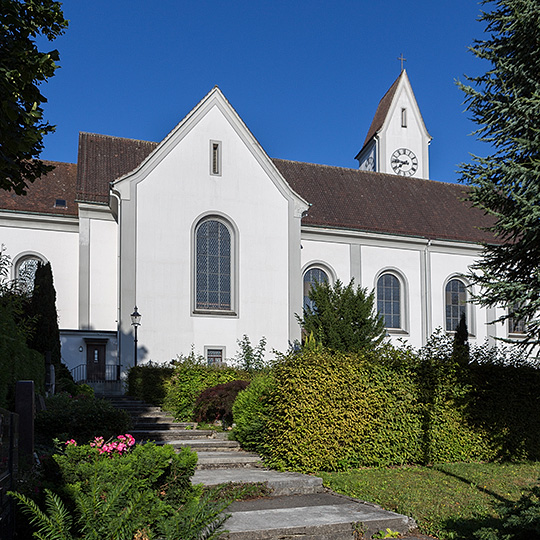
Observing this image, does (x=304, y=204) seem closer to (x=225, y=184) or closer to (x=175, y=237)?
(x=225, y=184)

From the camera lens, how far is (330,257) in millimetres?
31219

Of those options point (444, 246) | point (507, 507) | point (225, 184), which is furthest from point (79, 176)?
point (507, 507)

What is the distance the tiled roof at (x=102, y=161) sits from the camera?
92.4ft

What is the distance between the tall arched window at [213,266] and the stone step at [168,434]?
12805 millimetres

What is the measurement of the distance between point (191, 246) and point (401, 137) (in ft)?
85.4

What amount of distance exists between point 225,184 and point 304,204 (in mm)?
3902

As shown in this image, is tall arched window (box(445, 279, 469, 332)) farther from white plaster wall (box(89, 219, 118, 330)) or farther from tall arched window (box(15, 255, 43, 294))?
tall arched window (box(15, 255, 43, 294))

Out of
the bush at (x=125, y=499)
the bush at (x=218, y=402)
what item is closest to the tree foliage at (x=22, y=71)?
the bush at (x=125, y=499)

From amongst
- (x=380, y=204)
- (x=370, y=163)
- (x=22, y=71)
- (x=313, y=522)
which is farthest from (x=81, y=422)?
(x=370, y=163)

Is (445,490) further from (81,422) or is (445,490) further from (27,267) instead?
(27,267)

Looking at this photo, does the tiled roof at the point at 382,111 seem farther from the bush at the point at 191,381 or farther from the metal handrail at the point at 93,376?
the bush at the point at 191,381

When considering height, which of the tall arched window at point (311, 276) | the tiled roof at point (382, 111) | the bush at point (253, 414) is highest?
the tiled roof at point (382, 111)

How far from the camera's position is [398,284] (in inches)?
1300

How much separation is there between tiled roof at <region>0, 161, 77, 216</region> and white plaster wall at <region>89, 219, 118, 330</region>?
72.3 inches
